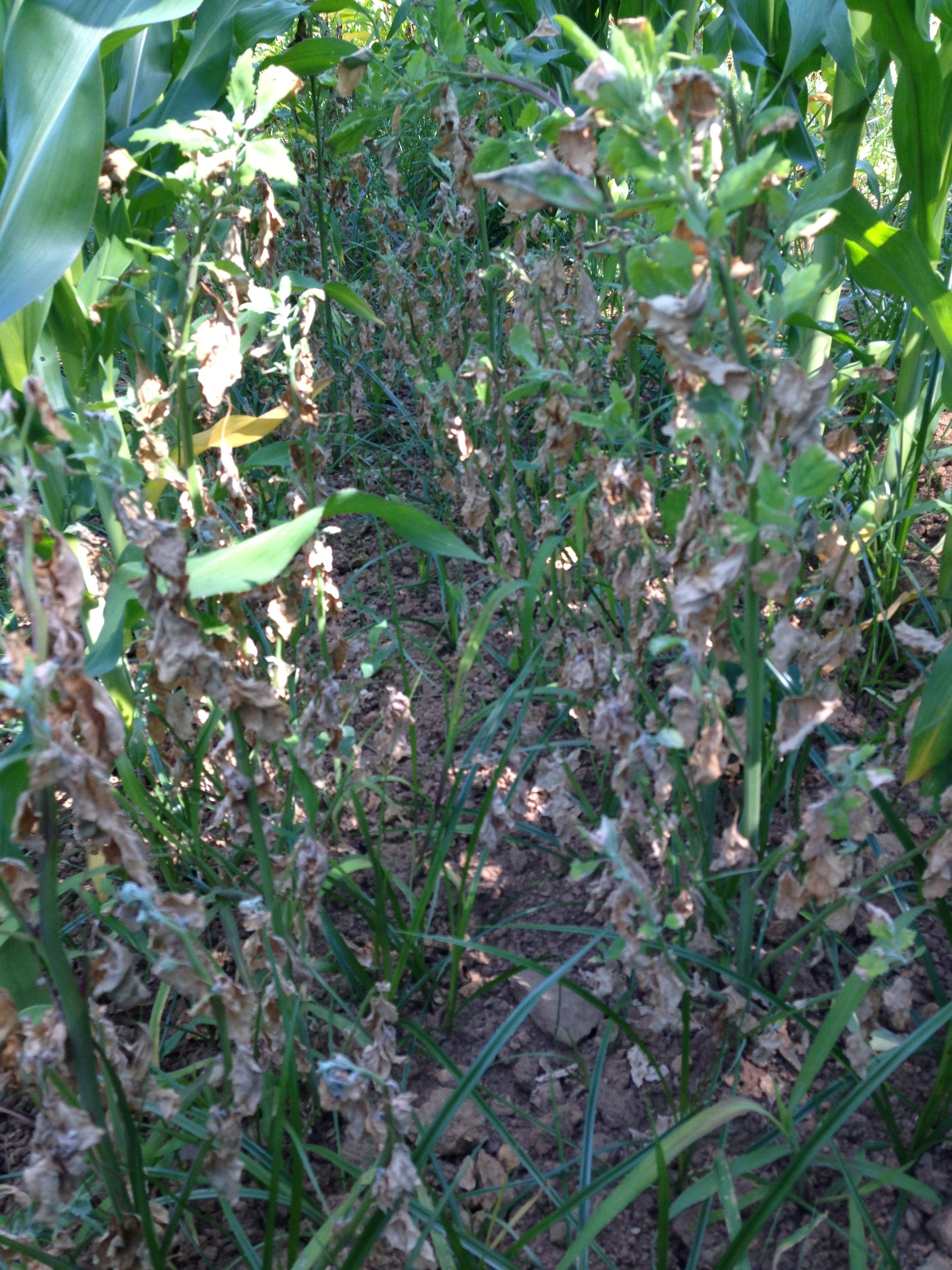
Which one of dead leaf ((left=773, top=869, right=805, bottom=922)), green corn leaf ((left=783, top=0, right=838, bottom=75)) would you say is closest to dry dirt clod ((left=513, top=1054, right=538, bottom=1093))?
dead leaf ((left=773, top=869, right=805, bottom=922))

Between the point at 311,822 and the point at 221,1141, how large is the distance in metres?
0.30

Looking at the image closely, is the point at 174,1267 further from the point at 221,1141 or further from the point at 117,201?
the point at 117,201

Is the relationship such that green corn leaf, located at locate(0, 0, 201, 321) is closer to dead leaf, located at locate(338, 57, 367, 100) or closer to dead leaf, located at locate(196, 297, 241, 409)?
dead leaf, located at locate(196, 297, 241, 409)

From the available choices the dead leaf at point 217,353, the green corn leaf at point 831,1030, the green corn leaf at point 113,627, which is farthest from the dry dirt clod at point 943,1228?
the dead leaf at point 217,353

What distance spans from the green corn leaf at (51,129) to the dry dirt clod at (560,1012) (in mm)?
934

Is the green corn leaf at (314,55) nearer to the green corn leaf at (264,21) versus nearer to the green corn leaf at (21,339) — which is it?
the green corn leaf at (264,21)

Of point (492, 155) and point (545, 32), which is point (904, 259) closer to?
point (545, 32)

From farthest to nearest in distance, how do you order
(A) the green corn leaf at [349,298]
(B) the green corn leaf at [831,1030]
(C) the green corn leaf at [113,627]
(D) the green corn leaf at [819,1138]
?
(A) the green corn leaf at [349,298] → (C) the green corn leaf at [113,627] → (B) the green corn leaf at [831,1030] → (D) the green corn leaf at [819,1138]

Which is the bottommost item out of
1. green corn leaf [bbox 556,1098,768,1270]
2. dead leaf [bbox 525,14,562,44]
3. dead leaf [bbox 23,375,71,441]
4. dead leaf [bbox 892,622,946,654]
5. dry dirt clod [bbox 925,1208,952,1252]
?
dry dirt clod [bbox 925,1208,952,1252]

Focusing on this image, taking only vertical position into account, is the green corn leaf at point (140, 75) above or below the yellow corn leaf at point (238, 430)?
above

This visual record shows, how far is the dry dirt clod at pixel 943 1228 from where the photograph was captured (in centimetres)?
94

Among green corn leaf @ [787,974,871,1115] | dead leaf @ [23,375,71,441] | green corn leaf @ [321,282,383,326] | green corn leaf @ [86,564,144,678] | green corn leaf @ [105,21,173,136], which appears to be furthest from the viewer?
green corn leaf @ [105,21,173,136]

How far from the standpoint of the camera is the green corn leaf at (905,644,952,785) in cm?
105

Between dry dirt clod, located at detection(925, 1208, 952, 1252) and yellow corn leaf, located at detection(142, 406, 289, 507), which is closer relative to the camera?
dry dirt clod, located at detection(925, 1208, 952, 1252)
